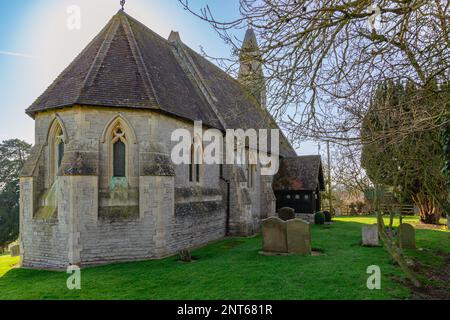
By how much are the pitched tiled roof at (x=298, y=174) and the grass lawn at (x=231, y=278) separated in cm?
1118

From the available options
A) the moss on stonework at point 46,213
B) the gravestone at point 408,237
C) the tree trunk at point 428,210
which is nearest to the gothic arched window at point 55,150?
the moss on stonework at point 46,213

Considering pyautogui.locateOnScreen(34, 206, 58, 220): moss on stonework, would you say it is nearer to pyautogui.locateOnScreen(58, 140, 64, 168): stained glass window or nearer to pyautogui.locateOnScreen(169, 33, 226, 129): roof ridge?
pyautogui.locateOnScreen(58, 140, 64, 168): stained glass window

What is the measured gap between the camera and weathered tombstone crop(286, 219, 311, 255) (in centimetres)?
1190

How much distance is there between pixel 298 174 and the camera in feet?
81.3

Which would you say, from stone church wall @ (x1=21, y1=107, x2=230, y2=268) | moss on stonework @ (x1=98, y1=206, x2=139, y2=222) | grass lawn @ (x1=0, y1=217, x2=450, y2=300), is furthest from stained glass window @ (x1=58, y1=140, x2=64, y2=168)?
grass lawn @ (x1=0, y1=217, x2=450, y2=300)

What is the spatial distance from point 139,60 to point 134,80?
139cm

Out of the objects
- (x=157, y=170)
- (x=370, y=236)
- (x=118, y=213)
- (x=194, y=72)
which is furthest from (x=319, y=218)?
(x=118, y=213)

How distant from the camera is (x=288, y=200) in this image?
80.2 feet

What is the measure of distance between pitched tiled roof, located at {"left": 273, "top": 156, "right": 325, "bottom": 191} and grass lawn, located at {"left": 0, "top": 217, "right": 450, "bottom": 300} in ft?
36.7

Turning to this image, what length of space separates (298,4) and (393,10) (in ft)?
4.73

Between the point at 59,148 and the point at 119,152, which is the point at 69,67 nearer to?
the point at 59,148

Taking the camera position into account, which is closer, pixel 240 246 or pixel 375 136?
pixel 375 136
